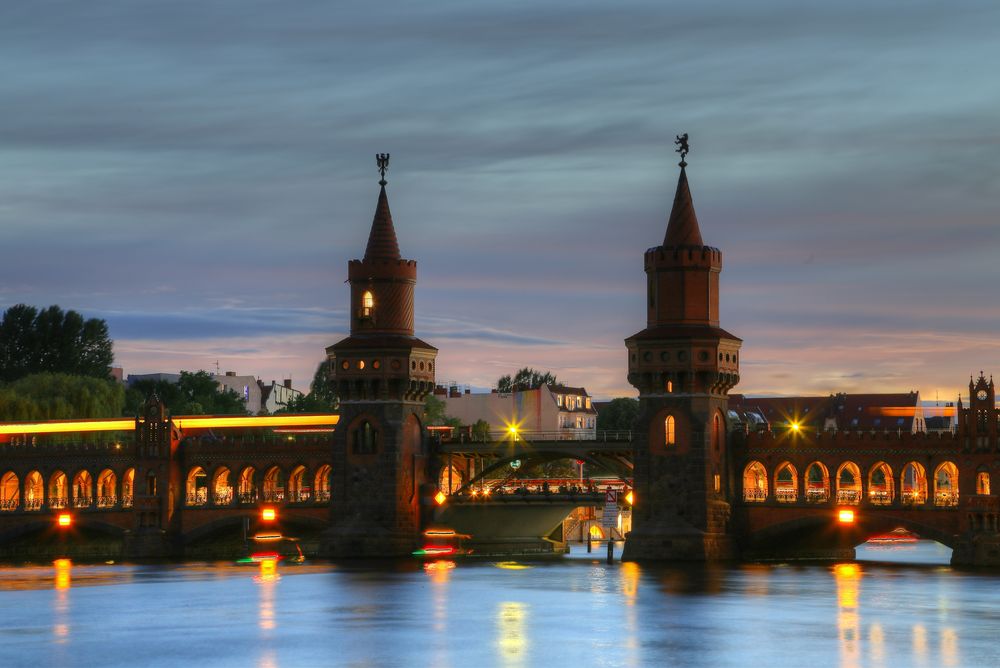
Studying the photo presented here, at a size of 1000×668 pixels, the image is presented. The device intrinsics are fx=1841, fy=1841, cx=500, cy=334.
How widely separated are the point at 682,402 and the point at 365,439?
71.7 ft

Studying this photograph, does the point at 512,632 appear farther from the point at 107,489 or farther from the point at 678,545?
the point at 107,489

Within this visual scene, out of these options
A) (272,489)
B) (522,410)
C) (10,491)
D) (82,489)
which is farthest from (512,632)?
(522,410)

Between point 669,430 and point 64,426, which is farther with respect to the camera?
point 64,426

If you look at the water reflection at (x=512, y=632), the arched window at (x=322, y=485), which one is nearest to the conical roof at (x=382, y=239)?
the arched window at (x=322, y=485)

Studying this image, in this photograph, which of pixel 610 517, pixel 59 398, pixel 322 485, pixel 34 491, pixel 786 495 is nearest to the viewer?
pixel 786 495

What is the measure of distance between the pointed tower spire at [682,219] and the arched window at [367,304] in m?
20.3

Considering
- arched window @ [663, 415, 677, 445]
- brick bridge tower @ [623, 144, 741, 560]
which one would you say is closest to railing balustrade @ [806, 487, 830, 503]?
brick bridge tower @ [623, 144, 741, 560]

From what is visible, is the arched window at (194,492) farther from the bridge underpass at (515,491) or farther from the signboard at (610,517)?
the signboard at (610,517)

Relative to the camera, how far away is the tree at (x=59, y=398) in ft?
477

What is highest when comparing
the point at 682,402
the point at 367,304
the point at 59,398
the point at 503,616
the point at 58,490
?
the point at 367,304

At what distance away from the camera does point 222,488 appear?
435 ft

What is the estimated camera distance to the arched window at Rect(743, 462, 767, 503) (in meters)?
113

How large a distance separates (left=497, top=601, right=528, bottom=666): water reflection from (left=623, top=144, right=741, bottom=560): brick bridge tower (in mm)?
25801

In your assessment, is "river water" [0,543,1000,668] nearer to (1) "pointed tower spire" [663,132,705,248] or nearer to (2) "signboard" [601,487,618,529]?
(1) "pointed tower spire" [663,132,705,248]
